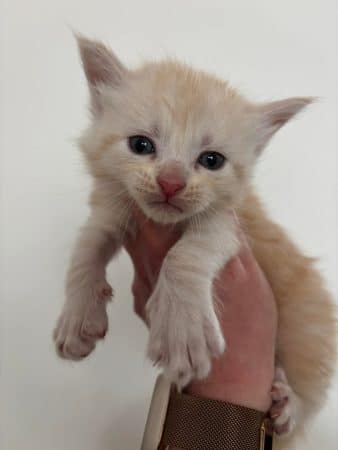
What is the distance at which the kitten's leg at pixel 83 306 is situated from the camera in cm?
111

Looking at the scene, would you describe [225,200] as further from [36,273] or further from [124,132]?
[36,273]

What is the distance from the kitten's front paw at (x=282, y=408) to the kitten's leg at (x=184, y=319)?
37 cm

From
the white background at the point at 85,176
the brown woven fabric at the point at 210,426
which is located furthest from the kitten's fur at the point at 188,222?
the white background at the point at 85,176

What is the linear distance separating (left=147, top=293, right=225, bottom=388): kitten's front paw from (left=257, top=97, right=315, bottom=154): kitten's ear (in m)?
0.48

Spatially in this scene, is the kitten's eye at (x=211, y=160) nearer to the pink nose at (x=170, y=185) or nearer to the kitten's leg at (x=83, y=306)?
the pink nose at (x=170, y=185)

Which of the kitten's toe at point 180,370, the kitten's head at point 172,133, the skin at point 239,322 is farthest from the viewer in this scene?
the skin at point 239,322

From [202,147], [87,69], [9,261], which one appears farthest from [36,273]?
[202,147]

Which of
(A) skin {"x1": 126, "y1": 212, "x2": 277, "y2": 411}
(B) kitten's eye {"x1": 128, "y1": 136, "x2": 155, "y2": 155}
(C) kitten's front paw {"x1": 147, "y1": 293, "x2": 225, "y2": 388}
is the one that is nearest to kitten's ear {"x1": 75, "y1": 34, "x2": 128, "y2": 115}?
(B) kitten's eye {"x1": 128, "y1": 136, "x2": 155, "y2": 155}

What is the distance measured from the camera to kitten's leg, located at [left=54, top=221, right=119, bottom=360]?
1106 mm

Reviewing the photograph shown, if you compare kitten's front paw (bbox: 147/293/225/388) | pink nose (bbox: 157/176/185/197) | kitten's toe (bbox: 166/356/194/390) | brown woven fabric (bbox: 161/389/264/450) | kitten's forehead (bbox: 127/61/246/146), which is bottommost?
brown woven fabric (bbox: 161/389/264/450)

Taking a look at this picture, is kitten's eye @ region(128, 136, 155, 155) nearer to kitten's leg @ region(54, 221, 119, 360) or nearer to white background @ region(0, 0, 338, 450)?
kitten's leg @ region(54, 221, 119, 360)

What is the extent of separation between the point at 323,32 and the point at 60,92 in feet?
3.44

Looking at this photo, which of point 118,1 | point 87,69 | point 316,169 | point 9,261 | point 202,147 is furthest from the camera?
point 316,169

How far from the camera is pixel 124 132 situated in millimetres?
1083
